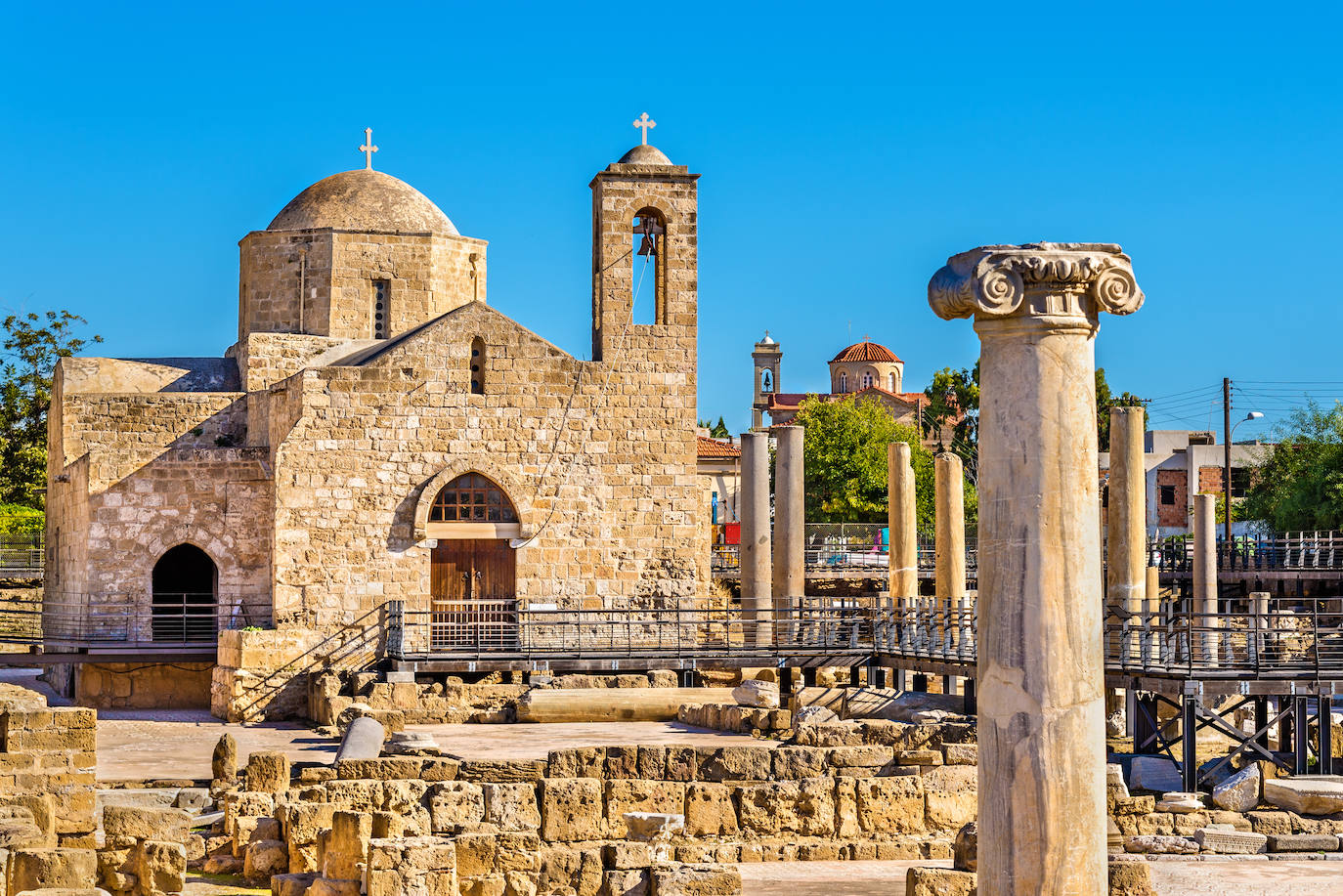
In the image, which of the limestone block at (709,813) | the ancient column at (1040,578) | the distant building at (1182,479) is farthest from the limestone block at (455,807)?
the distant building at (1182,479)

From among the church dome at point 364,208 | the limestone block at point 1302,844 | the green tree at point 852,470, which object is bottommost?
the limestone block at point 1302,844

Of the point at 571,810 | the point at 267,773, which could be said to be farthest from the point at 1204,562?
the point at 571,810

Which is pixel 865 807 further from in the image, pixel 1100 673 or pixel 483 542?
pixel 483 542

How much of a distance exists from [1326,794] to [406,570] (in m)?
14.9

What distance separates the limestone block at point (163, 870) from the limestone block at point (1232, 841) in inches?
302

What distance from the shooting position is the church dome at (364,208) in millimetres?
31094

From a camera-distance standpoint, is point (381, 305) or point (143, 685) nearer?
point (143, 685)

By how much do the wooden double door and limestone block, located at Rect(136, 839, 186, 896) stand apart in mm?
14360

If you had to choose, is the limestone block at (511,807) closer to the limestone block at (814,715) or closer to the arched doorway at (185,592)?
the limestone block at (814,715)

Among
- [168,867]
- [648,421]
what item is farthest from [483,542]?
[168,867]

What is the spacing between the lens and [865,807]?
13266mm

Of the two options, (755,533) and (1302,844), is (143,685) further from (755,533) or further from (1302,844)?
(1302,844)

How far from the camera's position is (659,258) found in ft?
91.6

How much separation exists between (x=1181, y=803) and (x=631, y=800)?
495 cm
